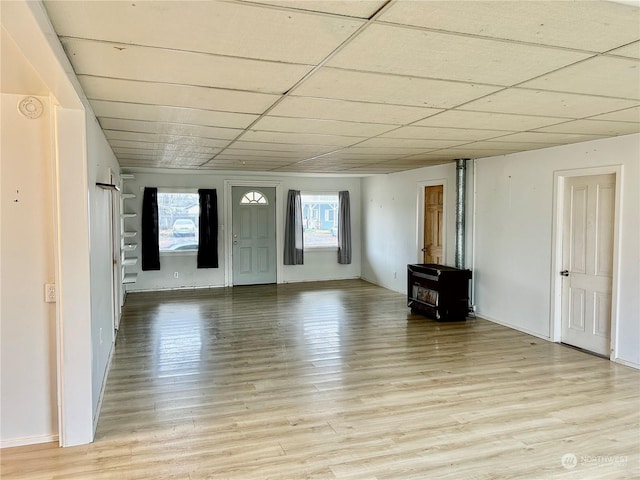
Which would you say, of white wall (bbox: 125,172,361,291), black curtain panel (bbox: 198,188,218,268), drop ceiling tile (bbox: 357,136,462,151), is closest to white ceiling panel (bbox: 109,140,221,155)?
drop ceiling tile (bbox: 357,136,462,151)

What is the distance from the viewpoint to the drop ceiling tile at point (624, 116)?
3.22 meters

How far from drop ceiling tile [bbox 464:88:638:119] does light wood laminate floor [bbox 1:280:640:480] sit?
7.17ft

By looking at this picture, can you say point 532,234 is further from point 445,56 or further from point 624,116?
point 445,56

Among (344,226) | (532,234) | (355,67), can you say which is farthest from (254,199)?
(355,67)

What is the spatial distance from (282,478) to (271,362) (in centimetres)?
194

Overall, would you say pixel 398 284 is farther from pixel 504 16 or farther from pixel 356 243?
pixel 504 16

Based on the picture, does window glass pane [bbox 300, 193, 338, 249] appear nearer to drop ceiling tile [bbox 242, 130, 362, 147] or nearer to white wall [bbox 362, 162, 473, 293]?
white wall [bbox 362, 162, 473, 293]

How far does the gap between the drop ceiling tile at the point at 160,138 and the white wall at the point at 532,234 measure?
11.5 feet

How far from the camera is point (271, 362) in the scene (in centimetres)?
438

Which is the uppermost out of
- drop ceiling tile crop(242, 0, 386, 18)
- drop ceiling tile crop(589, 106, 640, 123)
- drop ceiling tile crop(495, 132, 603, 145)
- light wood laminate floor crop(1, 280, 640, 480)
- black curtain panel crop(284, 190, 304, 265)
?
drop ceiling tile crop(495, 132, 603, 145)

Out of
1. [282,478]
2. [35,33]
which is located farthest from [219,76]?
[282,478]

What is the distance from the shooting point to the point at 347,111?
323 centimetres

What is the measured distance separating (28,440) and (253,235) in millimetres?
6424

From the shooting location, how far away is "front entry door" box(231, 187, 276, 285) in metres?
8.95
